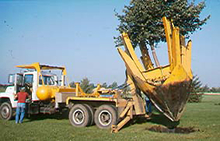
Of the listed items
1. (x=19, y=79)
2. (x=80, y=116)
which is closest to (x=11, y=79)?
(x=19, y=79)

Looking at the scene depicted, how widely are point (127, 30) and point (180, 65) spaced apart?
6.92 meters

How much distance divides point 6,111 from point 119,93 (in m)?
6.64

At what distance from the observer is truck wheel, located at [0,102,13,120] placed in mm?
13127

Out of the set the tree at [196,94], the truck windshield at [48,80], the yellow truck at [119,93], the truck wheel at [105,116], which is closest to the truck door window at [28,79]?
the yellow truck at [119,93]

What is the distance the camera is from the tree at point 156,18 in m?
13.9

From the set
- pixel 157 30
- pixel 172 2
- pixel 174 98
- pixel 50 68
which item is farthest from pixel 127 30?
pixel 174 98

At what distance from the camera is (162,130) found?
10.2 meters

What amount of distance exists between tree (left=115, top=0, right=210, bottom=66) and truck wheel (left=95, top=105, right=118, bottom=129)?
4.50 meters

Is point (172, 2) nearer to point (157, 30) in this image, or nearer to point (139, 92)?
point (157, 30)

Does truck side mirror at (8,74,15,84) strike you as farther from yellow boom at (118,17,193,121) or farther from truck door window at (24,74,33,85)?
yellow boom at (118,17,193,121)

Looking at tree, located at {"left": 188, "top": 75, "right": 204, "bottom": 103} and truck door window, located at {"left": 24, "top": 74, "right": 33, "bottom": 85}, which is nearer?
truck door window, located at {"left": 24, "top": 74, "right": 33, "bottom": 85}

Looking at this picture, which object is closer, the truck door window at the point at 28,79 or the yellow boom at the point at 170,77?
the yellow boom at the point at 170,77

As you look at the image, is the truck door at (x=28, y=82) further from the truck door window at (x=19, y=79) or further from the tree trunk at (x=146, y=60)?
the tree trunk at (x=146, y=60)

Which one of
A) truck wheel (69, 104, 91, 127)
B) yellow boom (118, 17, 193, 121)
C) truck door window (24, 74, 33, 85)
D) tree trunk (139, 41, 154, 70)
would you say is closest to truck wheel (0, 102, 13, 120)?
truck door window (24, 74, 33, 85)
